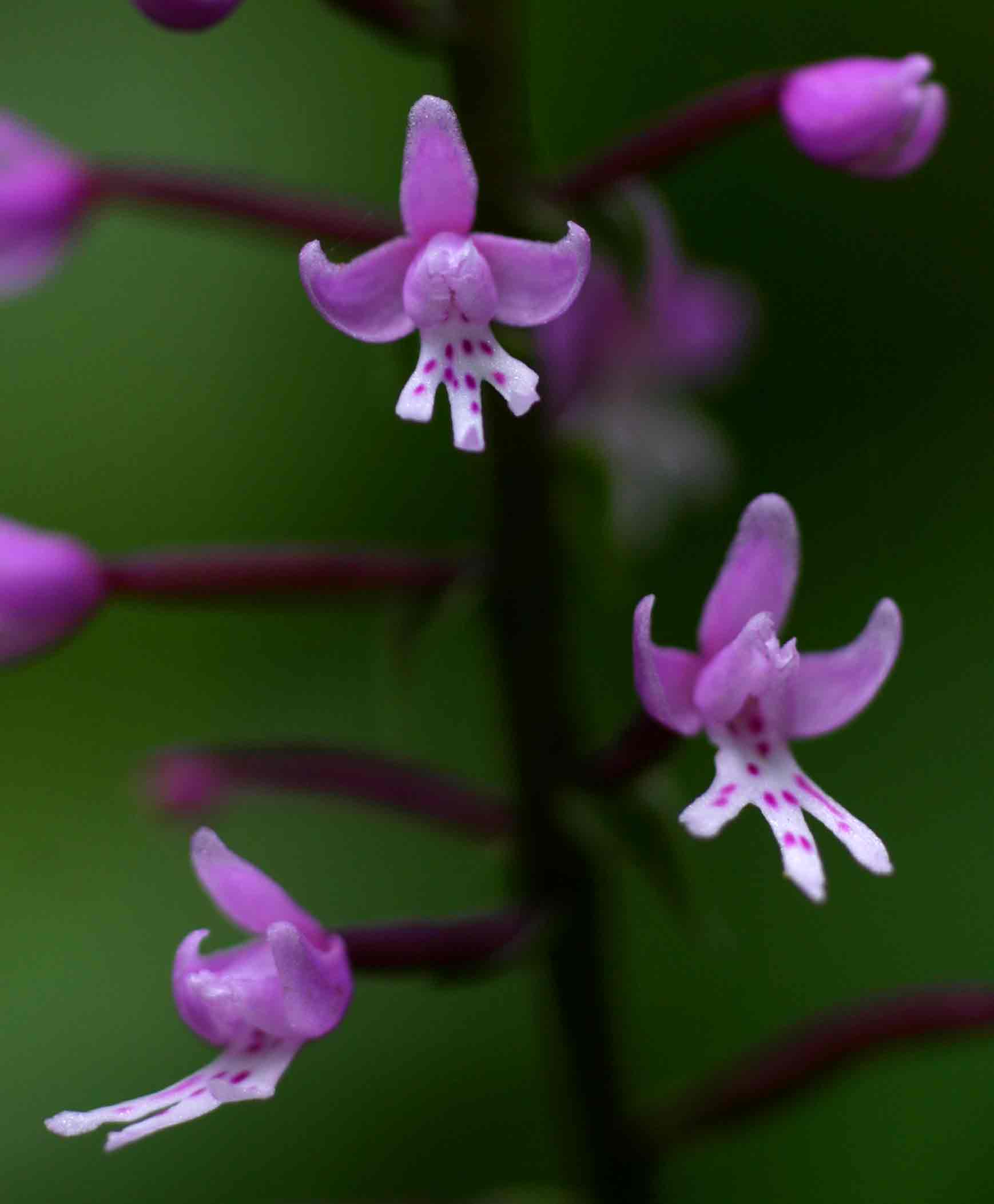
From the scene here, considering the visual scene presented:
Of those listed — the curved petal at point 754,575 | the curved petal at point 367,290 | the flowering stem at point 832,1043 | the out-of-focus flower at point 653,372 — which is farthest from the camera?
the out-of-focus flower at point 653,372

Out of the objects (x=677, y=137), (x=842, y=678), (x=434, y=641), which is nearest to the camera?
(x=842, y=678)

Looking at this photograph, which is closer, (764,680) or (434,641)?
(764,680)

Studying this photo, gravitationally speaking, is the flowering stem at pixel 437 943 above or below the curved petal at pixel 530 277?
below

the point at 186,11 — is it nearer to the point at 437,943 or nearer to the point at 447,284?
→ the point at 447,284

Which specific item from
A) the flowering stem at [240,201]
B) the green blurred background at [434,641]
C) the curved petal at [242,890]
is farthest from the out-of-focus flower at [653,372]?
A: the curved petal at [242,890]

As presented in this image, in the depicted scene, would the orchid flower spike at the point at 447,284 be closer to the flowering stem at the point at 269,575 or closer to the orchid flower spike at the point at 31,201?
the flowering stem at the point at 269,575

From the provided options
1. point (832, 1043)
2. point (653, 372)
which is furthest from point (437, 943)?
point (653, 372)

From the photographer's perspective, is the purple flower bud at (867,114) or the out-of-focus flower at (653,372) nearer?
the purple flower bud at (867,114)
